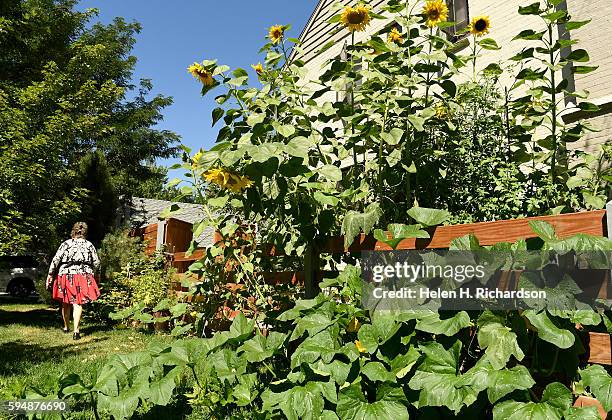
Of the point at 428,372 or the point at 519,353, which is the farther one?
the point at 428,372

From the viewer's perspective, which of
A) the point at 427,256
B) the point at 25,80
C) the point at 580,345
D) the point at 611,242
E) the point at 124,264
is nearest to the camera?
the point at 611,242

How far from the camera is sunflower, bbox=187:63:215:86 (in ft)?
7.50

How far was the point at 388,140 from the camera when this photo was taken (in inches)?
78.6

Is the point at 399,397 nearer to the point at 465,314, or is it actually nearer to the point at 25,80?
the point at 465,314

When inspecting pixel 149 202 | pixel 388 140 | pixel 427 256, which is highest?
pixel 149 202

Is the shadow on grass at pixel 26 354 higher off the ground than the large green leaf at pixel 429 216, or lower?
lower

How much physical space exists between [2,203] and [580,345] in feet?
24.2

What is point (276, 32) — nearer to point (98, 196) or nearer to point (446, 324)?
point (446, 324)

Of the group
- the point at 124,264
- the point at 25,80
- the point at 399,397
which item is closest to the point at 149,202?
the point at 25,80

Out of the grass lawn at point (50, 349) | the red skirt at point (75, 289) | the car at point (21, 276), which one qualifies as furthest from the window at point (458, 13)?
the car at point (21, 276)

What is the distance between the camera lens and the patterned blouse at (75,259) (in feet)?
20.8

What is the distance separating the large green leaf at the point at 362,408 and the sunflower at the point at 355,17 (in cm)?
174

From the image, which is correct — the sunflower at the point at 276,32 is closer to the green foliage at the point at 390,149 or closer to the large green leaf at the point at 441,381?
the green foliage at the point at 390,149

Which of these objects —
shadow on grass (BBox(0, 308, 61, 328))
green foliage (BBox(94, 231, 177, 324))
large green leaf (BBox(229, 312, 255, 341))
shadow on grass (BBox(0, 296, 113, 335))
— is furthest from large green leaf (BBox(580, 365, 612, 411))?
shadow on grass (BBox(0, 308, 61, 328))
